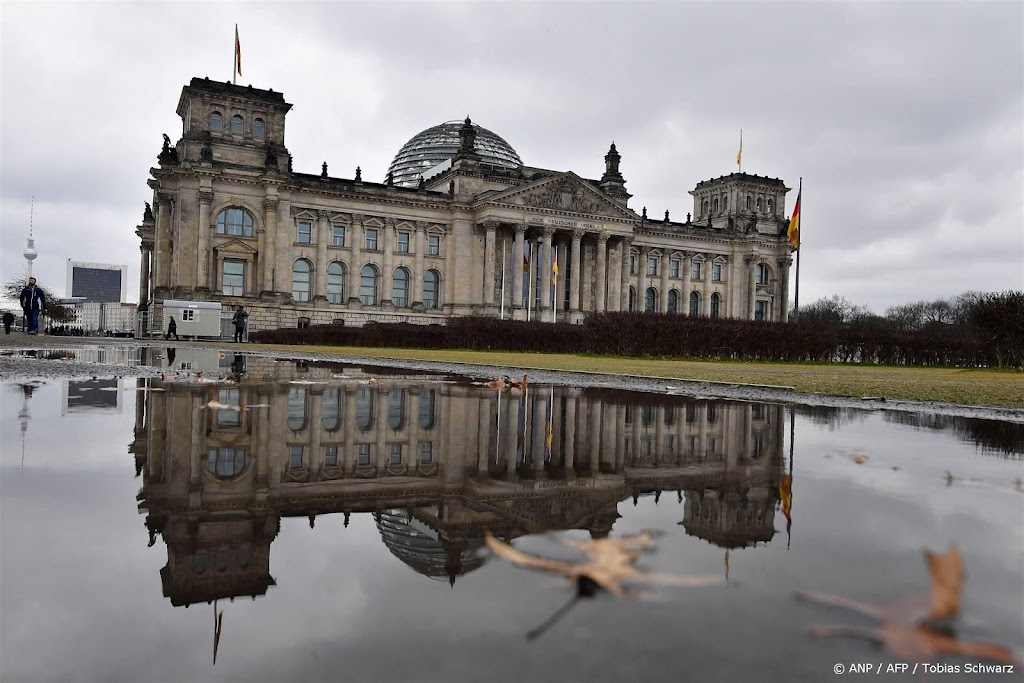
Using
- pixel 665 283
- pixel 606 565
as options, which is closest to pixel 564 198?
pixel 665 283

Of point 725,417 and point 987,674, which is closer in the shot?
point 987,674

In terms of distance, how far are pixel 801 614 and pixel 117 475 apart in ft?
11.5

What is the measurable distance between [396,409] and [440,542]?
4.85m

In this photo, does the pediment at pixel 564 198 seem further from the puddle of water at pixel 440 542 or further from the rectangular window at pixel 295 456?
the rectangular window at pixel 295 456

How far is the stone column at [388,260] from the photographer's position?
64.6 metres

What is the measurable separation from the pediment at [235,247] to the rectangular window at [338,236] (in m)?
6.95

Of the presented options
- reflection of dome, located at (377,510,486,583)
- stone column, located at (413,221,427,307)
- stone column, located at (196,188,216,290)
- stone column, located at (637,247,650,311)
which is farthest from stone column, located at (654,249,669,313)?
reflection of dome, located at (377,510,486,583)

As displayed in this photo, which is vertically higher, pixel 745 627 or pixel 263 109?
pixel 263 109

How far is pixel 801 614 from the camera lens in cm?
217

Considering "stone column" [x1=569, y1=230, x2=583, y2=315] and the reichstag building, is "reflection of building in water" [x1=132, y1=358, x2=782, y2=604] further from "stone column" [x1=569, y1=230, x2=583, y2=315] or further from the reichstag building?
"stone column" [x1=569, y1=230, x2=583, y2=315]

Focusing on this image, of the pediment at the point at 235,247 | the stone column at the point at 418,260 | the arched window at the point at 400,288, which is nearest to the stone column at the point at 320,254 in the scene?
the pediment at the point at 235,247

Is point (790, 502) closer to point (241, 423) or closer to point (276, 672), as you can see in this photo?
point (276, 672)

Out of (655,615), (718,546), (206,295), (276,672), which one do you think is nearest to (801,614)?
(655,615)

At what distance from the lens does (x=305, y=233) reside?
202 feet
